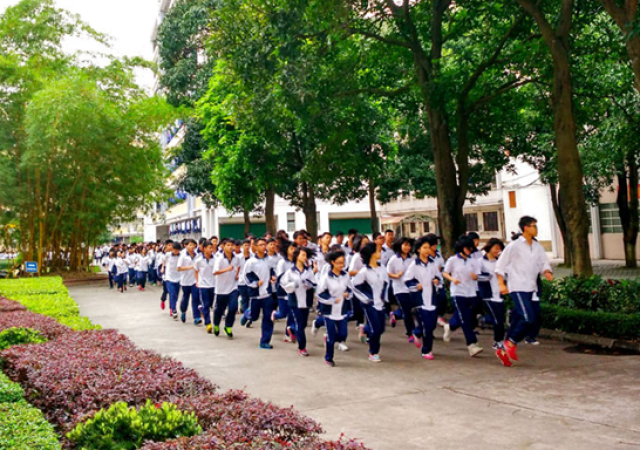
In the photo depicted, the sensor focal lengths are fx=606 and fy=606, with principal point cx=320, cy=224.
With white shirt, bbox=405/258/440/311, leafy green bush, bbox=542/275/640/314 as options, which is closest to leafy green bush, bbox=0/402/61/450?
white shirt, bbox=405/258/440/311

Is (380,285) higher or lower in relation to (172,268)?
lower

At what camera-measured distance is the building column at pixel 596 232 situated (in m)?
27.3

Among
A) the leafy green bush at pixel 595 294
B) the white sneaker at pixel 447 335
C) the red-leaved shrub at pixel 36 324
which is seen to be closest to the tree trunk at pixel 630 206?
the leafy green bush at pixel 595 294

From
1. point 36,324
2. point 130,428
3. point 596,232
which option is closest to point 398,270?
point 36,324

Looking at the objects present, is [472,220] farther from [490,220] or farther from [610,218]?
[610,218]

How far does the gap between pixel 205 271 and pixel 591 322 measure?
7.03 metres

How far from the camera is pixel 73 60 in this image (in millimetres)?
28516

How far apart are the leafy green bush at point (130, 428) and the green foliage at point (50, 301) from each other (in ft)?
16.8

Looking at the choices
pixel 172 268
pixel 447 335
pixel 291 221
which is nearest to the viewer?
pixel 447 335

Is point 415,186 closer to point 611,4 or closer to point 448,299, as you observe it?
point 448,299

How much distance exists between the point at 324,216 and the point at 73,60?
73.0 feet

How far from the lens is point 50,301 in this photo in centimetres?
1305

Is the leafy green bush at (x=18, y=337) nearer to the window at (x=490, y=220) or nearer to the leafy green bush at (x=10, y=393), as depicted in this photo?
the leafy green bush at (x=10, y=393)

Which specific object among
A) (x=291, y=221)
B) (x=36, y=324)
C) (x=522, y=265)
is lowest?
(x=36, y=324)
